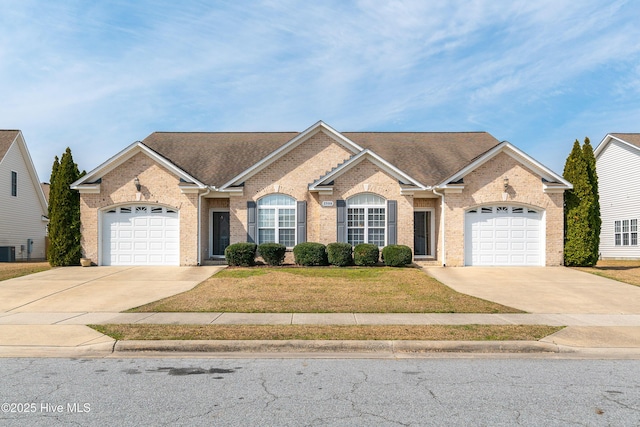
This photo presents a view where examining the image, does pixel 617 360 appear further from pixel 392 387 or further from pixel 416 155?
pixel 416 155

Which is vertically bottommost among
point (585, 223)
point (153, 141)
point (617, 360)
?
point (617, 360)

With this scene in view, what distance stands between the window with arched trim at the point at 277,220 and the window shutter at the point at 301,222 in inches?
11.2

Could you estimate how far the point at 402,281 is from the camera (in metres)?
16.6

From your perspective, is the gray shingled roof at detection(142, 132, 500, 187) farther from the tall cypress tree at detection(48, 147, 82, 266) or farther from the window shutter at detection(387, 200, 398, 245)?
the tall cypress tree at detection(48, 147, 82, 266)

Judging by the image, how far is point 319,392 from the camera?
6238 millimetres

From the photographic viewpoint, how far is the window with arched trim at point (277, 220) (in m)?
→ 21.3

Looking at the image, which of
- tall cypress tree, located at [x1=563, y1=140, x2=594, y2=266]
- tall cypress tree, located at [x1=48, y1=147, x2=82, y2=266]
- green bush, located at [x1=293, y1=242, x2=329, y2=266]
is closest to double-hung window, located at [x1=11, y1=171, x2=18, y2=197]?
tall cypress tree, located at [x1=48, y1=147, x2=82, y2=266]

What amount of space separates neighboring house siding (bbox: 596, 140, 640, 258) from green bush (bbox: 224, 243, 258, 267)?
23.2m

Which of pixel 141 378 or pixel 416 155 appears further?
pixel 416 155

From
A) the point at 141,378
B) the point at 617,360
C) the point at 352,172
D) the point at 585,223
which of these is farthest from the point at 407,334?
the point at 585,223

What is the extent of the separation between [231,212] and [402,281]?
8.51 meters

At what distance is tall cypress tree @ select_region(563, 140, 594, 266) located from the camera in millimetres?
20172

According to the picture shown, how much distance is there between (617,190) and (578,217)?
42.4ft

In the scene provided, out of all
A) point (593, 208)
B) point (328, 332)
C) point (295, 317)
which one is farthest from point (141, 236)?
→ point (593, 208)
